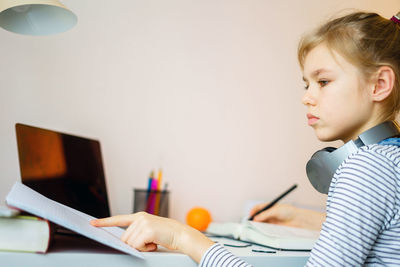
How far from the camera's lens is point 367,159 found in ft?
1.86

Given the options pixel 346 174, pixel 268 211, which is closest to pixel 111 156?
pixel 268 211

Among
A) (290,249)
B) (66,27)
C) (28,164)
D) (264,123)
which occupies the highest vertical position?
(66,27)

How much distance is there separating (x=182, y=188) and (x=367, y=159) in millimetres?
746

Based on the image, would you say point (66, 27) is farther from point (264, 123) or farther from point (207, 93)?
point (264, 123)

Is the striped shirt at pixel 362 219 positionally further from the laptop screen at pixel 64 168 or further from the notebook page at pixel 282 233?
the laptop screen at pixel 64 168

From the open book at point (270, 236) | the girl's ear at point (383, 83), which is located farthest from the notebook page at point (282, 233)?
the girl's ear at point (383, 83)

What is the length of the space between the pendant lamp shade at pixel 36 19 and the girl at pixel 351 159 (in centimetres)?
51

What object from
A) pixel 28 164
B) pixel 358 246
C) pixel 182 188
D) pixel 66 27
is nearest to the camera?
pixel 358 246

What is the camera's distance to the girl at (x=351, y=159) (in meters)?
0.54

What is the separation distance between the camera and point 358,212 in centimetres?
54

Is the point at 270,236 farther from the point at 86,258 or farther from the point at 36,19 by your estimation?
the point at 36,19

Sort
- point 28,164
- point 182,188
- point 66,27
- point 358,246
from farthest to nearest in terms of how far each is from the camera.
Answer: point 182,188 < point 66,27 < point 28,164 < point 358,246

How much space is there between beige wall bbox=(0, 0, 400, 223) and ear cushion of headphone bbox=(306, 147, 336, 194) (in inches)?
21.3

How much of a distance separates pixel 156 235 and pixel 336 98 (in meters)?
0.41
